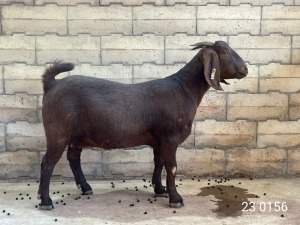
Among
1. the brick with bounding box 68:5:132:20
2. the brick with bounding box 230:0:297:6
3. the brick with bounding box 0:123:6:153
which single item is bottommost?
the brick with bounding box 0:123:6:153

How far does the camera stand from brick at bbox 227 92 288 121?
487cm

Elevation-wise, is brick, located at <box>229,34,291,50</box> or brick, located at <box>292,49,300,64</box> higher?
brick, located at <box>229,34,291,50</box>

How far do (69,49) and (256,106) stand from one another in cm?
210

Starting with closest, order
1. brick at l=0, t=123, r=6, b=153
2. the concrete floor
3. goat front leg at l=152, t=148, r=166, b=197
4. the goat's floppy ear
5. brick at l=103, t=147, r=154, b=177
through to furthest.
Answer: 1. the concrete floor
2. the goat's floppy ear
3. goat front leg at l=152, t=148, r=166, b=197
4. brick at l=0, t=123, r=6, b=153
5. brick at l=103, t=147, r=154, b=177

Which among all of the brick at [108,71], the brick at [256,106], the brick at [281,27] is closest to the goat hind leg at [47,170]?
the brick at [108,71]

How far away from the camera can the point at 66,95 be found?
12.8 feet

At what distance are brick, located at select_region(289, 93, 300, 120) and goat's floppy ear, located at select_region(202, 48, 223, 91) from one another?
1.37m

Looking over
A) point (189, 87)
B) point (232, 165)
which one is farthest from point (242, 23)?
point (232, 165)

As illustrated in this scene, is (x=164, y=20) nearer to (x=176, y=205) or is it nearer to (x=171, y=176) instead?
(x=171, y=176)

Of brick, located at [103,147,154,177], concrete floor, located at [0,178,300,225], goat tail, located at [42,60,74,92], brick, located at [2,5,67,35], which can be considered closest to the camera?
concrete floor, located at [0,178,300,225]

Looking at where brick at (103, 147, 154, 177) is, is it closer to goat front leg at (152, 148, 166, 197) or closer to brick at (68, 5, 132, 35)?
goat front leg at (152, 148, 166, 197)

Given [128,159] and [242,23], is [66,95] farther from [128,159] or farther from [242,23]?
[242,23]

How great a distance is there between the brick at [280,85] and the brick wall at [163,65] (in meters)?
0.01

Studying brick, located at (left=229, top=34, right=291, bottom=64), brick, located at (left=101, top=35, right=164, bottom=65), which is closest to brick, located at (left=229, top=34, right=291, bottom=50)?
brick, located at (left=229, top=34, right=291, bottom=64)
